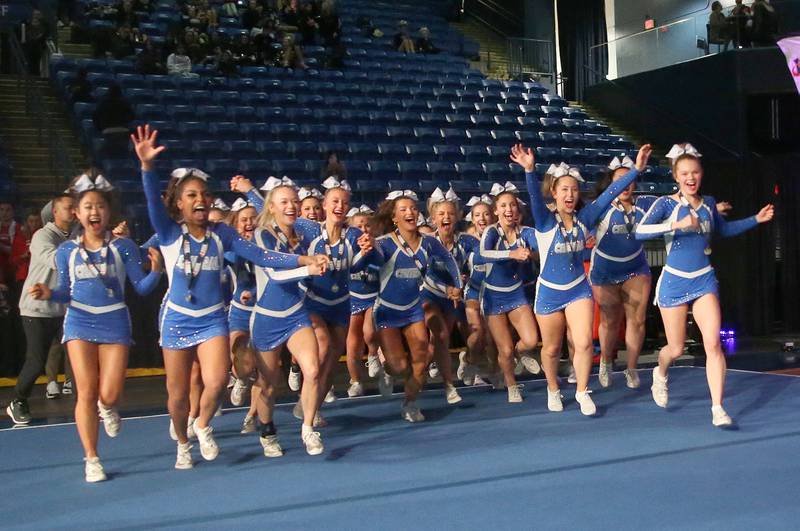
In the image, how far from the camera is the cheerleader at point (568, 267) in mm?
7469

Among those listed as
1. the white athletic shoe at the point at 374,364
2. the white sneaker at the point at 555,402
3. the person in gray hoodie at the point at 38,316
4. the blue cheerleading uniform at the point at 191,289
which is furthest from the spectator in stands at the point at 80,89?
the white sneaker at the point at 555,402

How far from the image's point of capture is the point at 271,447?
254 inches

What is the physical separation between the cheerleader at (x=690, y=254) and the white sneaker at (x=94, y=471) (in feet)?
13.4

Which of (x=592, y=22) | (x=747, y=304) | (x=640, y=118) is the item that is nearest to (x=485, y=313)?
(x=747, y=304)

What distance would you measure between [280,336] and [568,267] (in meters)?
2.48

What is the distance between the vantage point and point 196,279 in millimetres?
5996

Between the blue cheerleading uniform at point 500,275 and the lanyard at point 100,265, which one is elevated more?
the lanyard at point 100,265

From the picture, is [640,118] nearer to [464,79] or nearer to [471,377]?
[464,79]

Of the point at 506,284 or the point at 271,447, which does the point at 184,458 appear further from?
the point at 506,284

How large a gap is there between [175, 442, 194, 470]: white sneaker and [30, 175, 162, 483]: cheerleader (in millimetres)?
502

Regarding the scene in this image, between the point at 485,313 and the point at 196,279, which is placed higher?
the point at 196,279

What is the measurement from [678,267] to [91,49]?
1262 cm

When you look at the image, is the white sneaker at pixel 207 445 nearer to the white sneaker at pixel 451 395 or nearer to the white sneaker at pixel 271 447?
the white sneaker at pixel 271 447

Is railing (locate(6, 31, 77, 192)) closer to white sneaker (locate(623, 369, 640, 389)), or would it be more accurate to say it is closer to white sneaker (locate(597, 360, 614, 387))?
white sneaker (locate(597, 360, 614, 387))
